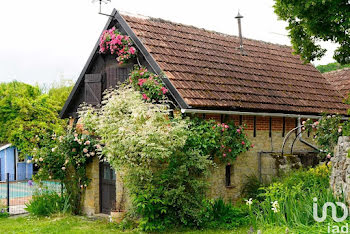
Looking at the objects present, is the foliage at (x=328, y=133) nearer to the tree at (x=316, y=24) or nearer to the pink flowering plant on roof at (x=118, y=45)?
the tree at (x=316, y=24)

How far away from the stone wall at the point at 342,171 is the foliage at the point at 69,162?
26.3ft

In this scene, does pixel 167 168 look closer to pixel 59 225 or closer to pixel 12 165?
pixel 59 225

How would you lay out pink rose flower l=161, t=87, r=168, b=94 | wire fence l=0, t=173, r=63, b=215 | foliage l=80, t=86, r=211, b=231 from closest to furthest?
foliage l=80, t=86, r=211, b=231 → pink rose flower l=161, t=87, r=168, b=94 → wire fence l=0, t=173, r=63, b=215

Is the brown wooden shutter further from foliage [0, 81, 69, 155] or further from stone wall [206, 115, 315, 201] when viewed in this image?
foliage [0, 81, 69, 155]

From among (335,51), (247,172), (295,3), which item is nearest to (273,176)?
(247,172)

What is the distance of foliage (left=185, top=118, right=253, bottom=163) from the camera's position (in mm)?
11969

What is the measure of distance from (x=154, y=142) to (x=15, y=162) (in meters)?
20.0

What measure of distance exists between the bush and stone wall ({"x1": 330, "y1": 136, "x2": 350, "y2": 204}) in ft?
29.4

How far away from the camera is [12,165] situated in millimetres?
28047

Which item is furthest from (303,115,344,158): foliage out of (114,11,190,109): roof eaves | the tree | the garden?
(114,11,190,109): roof eaves

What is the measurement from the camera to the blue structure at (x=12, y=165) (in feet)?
90.4

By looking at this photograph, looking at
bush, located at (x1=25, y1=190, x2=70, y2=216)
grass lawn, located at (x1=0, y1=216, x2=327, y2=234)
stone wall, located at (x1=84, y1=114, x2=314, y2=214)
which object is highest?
stone wall, located at (x1=84, y1=114, x2=314, y2=214)

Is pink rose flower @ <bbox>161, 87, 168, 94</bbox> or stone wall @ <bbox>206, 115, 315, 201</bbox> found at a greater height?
pink rose flower @ <bbox>161, 87, 168, 94</bbox>

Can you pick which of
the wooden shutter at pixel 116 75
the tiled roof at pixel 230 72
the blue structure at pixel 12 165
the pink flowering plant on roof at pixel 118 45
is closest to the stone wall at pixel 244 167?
the tiled roof at pixel 230 72
